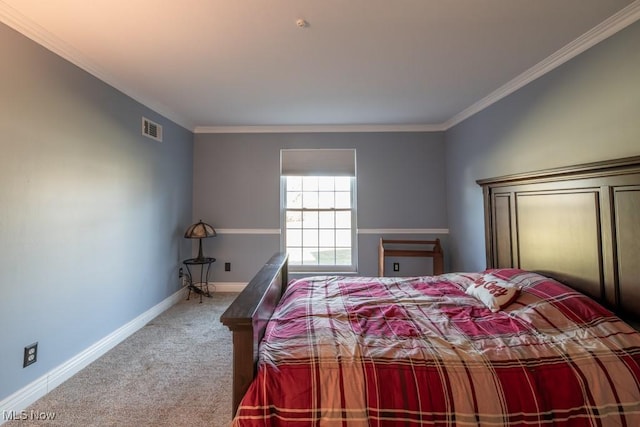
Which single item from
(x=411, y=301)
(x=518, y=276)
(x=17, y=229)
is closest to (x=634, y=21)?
(x=518, y=276)

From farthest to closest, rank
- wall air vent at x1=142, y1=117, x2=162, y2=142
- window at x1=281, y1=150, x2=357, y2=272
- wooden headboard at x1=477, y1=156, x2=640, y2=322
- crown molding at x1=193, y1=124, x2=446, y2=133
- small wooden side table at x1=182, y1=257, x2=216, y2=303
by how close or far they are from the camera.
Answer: window at x1=281, y1=150, x2=357, y2=272, crown molding at x1=193, y1=124, x2=446, y2=133, small wooden side table at x1=182, y1=257, x2=216, y2=303, wall air vent at x1=142, y1=117, x2=162, y2=142, wooden headboard at x1=477, y1=156, x2=640, y2=322

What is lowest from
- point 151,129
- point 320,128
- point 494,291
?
point 494,291

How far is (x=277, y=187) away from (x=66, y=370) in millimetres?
2729

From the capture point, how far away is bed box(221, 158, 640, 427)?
38.8 inches

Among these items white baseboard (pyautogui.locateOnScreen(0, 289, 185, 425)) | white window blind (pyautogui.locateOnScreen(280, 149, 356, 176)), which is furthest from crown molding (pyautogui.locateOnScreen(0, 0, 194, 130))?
white baseboard (pyautogui.locateOnScreen(0, 289, 185, 425))

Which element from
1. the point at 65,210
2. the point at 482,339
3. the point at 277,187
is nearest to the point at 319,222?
the point at 277,187

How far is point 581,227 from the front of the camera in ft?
5.85

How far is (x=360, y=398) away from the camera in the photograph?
39.1 inches

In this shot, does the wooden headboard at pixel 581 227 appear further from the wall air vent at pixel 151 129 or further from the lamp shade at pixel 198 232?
the wall air vent at pixel 151 129

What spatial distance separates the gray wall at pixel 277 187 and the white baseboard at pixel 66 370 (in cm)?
128

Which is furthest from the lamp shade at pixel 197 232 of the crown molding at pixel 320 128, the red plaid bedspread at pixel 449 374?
the red plaid bedspread at pixel 449 374

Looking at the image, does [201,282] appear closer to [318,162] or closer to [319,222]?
[319,222]

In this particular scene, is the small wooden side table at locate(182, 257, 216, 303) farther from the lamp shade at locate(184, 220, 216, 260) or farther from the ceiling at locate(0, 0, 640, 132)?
the ceiling at locate(0, 0, 640, 132)

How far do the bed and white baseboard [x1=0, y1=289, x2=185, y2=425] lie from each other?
1.58 meters
